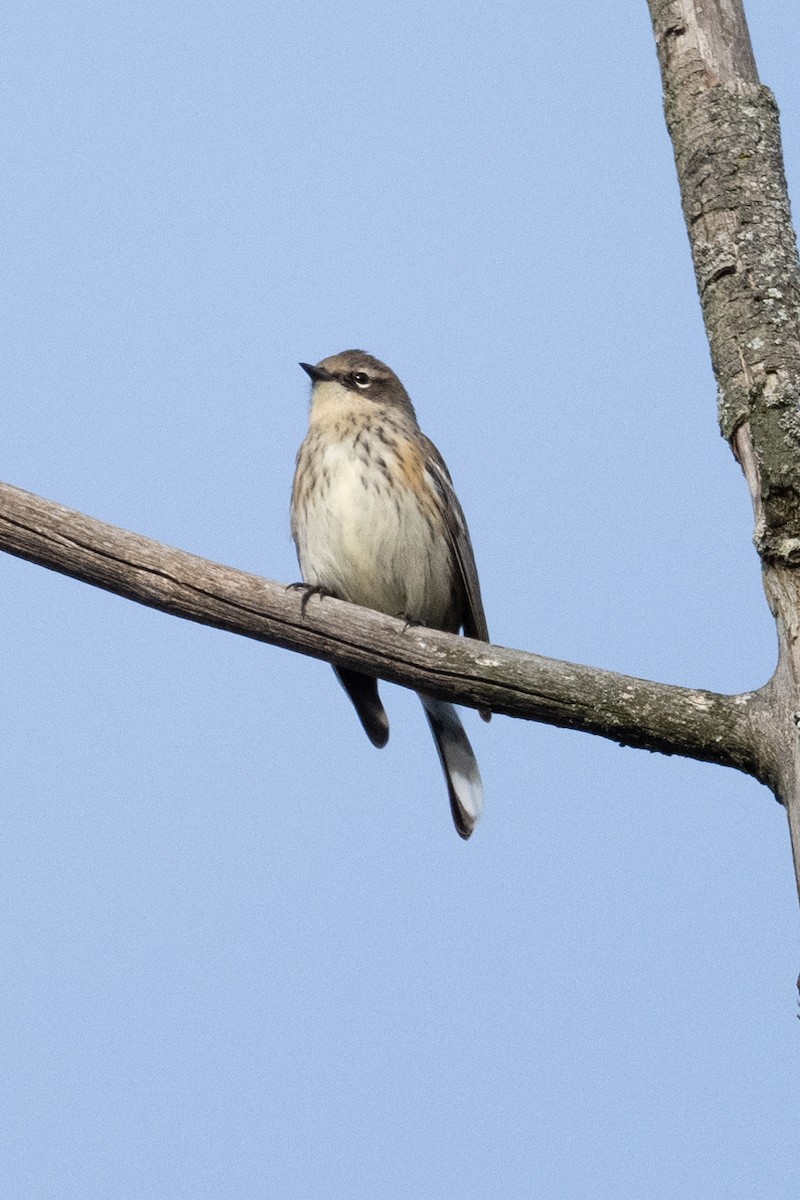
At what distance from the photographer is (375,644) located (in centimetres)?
545

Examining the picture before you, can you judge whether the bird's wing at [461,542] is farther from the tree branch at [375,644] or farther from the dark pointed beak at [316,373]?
the tree branch at [375,644]

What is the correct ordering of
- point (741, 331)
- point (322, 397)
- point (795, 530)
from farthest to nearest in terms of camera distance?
point (322, 397) → point (741, 331) → point (795, 530)

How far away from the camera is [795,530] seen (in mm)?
4797

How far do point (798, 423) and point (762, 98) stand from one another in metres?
1.45

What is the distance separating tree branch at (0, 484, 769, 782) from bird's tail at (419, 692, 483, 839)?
6.51 feet

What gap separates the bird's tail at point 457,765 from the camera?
740 centimetres

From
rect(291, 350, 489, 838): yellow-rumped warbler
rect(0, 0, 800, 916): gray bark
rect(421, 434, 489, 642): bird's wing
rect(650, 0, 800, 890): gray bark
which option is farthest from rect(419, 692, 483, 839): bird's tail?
rect(650, 0, 800, 890): gray bark

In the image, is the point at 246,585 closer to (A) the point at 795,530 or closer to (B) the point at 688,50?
(A) the point at 795,530

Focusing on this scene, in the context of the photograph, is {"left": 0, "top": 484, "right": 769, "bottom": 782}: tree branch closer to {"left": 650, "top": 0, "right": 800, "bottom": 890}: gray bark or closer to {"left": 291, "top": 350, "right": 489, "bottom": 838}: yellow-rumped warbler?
{"left": 650, "top": 0, "right": 800, "bottom": 890}: gray bark

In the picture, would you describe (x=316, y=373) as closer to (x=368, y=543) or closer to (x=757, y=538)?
(x=368, y=543)

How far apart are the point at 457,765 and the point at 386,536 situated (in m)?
1.29

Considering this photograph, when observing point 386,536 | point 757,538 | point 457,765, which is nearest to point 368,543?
point 386,536

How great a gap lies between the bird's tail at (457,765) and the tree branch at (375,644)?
1.98 m

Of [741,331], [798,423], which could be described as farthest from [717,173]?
[798,423]
